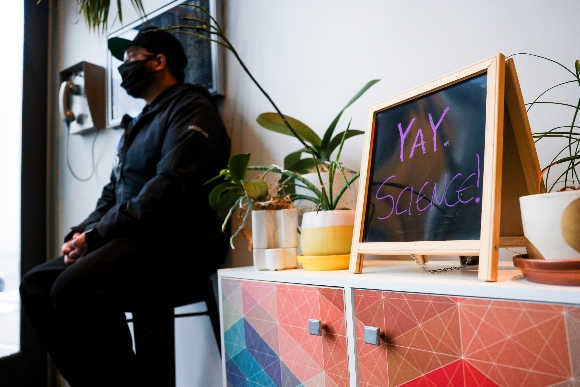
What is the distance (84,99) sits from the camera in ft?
7.27

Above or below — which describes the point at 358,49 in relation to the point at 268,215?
above

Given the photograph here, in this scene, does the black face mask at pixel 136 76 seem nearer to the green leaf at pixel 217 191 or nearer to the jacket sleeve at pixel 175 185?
the jacket sleeve at pixel 175 185

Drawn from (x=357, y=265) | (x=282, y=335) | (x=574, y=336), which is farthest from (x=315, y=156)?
(x=574, y=336)

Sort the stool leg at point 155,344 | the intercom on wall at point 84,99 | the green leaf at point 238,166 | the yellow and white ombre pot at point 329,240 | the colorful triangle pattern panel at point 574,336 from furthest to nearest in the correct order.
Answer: the intercom on wall at point 84,99 → the stool leg at point 155,344 → the green leaf at point 238,166 → the yellow and white ombre pot at point 329,240 → the colorful triangle pattern panel at point 574,336

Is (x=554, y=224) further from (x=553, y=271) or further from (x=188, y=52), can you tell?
(x=188, y=52)

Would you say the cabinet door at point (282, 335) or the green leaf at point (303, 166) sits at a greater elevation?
the green leaf at point (303, 166)

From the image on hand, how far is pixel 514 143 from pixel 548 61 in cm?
36

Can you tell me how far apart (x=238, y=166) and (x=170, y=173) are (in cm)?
34

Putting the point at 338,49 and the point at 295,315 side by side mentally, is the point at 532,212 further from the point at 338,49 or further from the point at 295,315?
the point at 338,49

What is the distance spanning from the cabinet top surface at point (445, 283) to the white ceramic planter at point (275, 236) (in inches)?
2.8

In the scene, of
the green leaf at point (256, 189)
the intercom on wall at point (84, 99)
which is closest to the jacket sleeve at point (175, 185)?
the green leaf at point (256, 189)

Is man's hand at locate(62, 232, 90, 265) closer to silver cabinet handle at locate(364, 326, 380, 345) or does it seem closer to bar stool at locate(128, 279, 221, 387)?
bar stool at locate(128, 279, 221, 387)

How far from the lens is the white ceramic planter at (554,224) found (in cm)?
62

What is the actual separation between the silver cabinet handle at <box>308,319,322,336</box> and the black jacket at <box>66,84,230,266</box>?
0.65m
